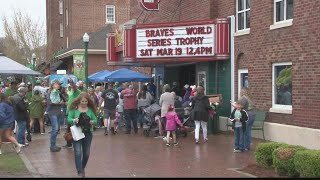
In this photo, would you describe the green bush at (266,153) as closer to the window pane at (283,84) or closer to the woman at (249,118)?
the woman at (249,118)

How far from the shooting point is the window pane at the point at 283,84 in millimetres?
15166

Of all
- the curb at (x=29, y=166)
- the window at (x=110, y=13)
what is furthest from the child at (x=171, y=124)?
the window at (x=110, y=13)

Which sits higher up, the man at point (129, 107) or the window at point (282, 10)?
the window at point (282, 10)

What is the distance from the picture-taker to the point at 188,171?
10250mm

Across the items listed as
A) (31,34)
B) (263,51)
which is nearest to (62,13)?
(31,34)

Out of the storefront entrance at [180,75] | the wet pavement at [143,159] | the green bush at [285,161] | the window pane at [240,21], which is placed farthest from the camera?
the storefront entrance at [180,75]

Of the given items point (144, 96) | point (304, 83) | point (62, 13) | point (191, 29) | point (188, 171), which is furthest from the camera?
point (62, 13)

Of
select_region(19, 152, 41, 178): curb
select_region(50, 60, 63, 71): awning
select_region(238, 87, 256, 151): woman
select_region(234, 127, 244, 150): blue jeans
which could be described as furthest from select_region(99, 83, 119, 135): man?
select_region(50, 60, 63, 71): awning

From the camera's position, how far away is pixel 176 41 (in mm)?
18922

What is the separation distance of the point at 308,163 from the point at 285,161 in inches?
27.9

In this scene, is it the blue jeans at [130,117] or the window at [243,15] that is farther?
the blue jeans at [130,117]

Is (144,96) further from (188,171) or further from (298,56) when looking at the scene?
(188,171)

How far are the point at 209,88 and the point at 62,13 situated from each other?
3897 centimetres

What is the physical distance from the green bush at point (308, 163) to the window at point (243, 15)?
9.36m
